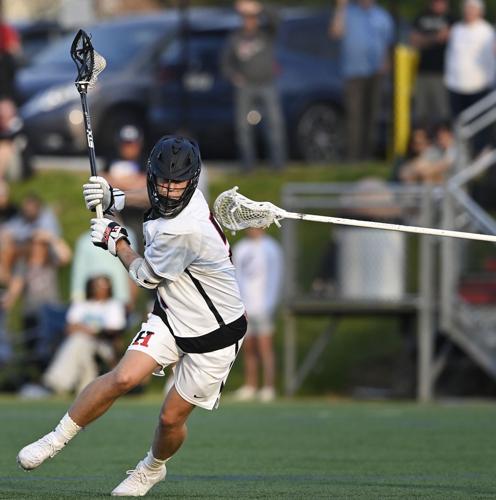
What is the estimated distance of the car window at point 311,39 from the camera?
Answer: 808 inches

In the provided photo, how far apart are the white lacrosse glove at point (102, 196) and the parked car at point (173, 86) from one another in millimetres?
12104

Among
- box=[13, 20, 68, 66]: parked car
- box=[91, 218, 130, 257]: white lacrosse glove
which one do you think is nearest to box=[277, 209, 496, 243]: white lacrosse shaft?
box=[91, 218, 130, 257]: white lacrosse glove

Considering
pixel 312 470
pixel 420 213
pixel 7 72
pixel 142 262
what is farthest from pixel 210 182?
pixel 142 262

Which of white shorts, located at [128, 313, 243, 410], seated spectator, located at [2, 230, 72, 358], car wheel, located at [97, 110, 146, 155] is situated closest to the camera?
white shorts, located at [128, 313, 243, 410]

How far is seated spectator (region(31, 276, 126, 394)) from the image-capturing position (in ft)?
50.2

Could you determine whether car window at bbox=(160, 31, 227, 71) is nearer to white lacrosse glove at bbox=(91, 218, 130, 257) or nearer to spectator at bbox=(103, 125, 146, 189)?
spectator at bbox=(103, 125, 146, 189)

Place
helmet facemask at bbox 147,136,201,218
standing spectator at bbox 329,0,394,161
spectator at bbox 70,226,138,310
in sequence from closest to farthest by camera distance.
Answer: helmet facemask at bbox 147,136,201,218
spectator at bbox 70,226,138,310
standing spectator at bbox 329,0,394,161

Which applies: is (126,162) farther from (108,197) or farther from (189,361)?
(189,361)

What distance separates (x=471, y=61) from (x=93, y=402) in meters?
10.3

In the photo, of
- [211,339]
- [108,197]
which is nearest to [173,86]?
[108,197]

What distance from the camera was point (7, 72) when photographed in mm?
19547

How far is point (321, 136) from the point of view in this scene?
2100 centimetres

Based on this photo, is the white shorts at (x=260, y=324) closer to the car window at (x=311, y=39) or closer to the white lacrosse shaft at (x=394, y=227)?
the car window at (x=311, y=39)

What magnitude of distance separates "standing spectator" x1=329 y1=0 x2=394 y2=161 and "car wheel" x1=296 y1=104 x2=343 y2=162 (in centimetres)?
94
